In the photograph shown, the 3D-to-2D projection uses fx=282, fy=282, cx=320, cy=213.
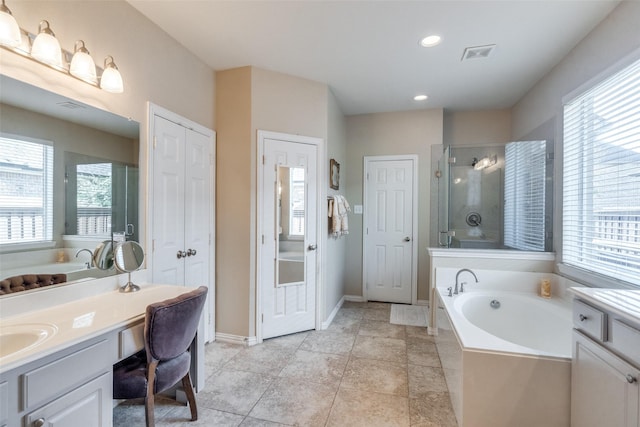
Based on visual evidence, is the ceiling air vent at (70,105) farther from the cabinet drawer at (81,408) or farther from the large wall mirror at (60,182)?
the cabinet drawer at (81,408)

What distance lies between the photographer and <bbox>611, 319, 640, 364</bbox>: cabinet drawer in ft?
3.55

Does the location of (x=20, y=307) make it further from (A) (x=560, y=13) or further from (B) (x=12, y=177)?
(A) (x=560, y=13)

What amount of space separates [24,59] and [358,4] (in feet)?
6.26

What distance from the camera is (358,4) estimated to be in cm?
Result: 190

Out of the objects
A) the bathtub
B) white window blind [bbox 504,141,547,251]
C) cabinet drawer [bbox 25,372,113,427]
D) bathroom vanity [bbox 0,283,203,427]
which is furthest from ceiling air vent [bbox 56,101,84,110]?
white window blind [bbox 504,141,547,251]

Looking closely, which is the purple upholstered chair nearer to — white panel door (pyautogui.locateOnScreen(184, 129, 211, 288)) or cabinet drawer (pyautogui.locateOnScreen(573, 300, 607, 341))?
white panel door (pyautogui.locateOnScreen(184, 129, 211, 288))

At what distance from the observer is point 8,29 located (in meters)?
1.25

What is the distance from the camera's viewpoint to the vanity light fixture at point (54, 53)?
1.26 meters

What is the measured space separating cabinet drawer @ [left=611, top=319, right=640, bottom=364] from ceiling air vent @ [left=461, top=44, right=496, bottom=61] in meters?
2.19

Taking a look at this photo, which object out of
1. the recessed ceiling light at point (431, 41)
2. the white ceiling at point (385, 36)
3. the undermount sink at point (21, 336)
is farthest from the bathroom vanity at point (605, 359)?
the undermount sink at point (21, 336)

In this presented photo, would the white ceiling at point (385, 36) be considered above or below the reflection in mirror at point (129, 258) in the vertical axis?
above

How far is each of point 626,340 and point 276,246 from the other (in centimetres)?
242

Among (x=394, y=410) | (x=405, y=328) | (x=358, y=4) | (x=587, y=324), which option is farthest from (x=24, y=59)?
(x=405, y=328)

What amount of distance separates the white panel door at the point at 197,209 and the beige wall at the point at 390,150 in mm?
2106
